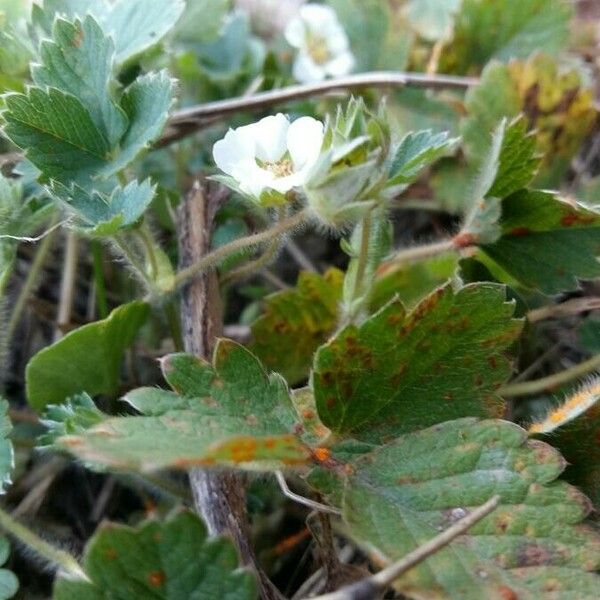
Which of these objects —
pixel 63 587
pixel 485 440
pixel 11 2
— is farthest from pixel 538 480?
pixel 11 2

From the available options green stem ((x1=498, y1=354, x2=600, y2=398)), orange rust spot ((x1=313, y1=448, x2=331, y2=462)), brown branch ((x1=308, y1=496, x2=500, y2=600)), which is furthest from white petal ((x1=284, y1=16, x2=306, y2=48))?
brown branch ((x1=308, y1=496, x2=500, y2=600))

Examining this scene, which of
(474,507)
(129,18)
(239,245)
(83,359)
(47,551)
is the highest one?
(129,18)

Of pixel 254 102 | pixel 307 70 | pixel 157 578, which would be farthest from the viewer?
pixel 307 70

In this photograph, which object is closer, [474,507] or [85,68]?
[474,507]

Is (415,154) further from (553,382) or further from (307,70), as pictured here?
(307,70)

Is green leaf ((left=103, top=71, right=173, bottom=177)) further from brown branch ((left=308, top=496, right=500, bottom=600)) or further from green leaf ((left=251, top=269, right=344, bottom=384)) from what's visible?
brown branch ((left=308, top=496, right=500, bottom=600))

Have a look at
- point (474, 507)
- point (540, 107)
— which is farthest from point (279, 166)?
point (540, 107)
